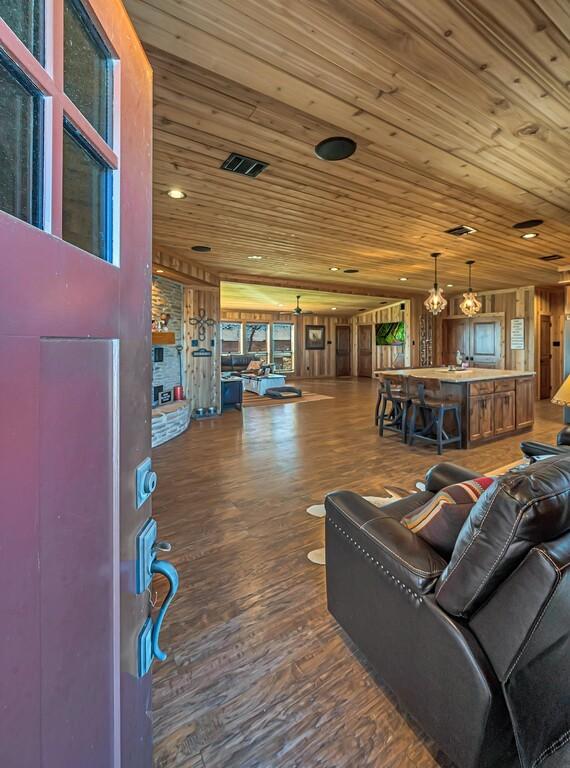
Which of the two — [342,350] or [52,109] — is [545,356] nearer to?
[342,350]

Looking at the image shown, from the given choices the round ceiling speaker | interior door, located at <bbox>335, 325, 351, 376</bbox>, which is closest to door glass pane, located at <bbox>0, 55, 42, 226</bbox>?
the round ceiling speaker

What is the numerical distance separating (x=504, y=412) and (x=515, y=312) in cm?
480

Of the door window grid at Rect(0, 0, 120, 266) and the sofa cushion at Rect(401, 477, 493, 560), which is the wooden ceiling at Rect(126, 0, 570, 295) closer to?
the door window grid at Rect(0, 0, 120, 266)

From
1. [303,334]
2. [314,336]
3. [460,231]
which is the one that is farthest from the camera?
[314,336]

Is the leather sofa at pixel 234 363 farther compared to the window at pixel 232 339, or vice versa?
the window at pixel 232 339

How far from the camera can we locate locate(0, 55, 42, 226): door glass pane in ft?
1.61

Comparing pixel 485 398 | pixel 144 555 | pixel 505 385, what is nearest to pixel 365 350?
pixel 505 385

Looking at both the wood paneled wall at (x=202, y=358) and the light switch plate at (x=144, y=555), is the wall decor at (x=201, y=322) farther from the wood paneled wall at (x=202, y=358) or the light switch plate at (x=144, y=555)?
the light switch plate at (x=144, y=555)

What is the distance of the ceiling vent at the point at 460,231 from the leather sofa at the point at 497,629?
158 inches

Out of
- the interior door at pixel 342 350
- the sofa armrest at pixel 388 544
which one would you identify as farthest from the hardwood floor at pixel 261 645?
the interior door at pixel 342 350

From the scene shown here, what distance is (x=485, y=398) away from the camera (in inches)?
211

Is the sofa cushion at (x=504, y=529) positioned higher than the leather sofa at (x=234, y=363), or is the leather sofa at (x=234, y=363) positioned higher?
the leather sofa at (x=234, y=363)

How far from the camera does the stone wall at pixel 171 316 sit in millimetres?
5916

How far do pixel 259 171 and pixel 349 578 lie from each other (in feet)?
9.54
